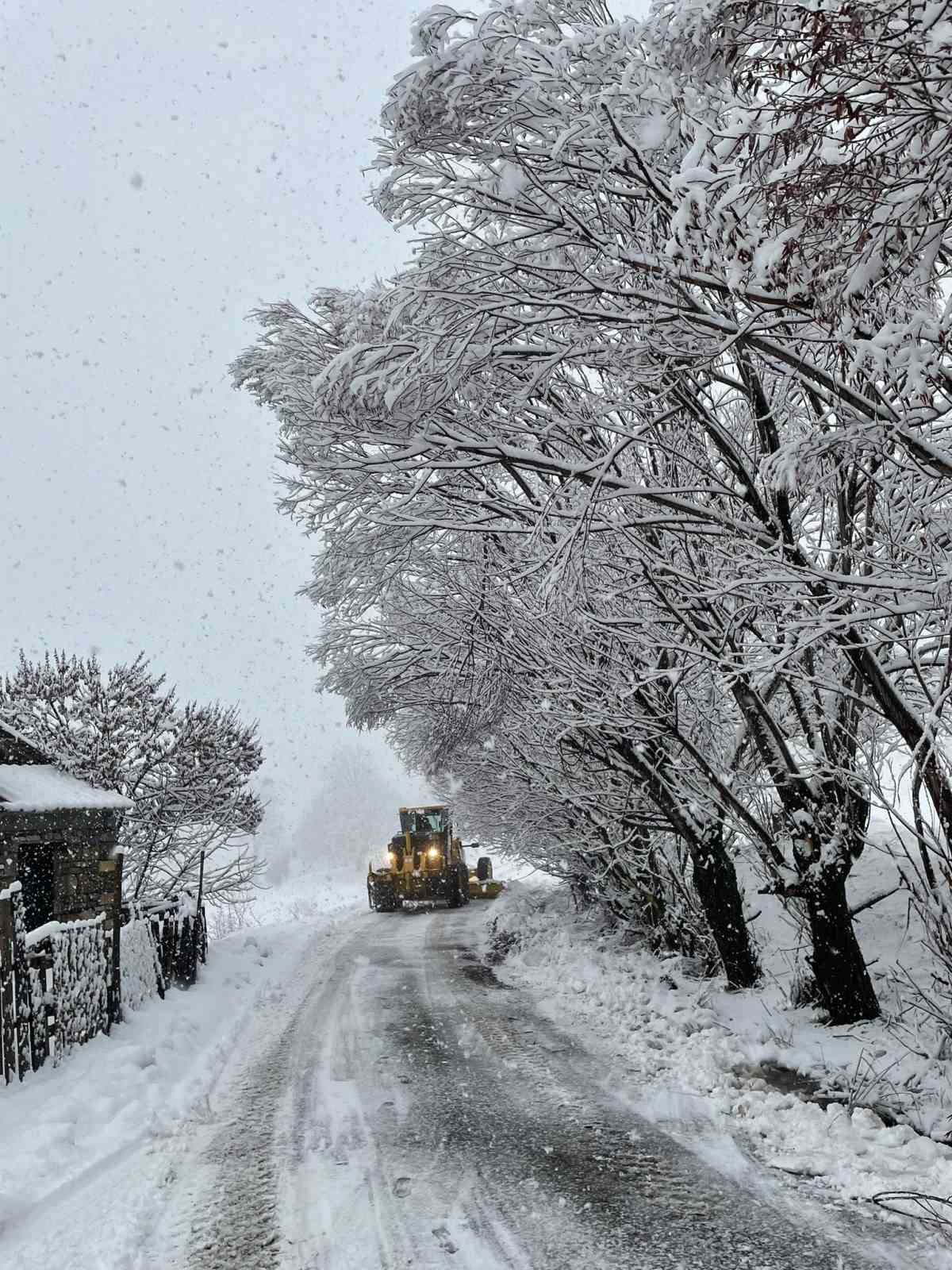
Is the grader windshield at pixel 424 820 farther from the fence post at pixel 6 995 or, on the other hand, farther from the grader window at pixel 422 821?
the fence post at pixel 6 995

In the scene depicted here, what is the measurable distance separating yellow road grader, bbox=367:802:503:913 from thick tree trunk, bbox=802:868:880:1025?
65.2ft

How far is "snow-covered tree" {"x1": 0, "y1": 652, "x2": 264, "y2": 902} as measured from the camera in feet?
52.9

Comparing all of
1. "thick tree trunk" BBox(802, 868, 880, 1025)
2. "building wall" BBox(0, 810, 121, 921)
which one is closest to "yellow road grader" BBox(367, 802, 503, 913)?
"building wall" BBox(0, 810, 121, 921)

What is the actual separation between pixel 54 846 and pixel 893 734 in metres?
12.6

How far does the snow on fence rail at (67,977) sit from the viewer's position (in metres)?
6.89

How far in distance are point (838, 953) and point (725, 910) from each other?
1772 mm

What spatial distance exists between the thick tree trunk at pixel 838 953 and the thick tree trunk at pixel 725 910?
163 cm

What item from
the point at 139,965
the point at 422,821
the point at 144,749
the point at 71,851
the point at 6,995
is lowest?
the point at 139,965

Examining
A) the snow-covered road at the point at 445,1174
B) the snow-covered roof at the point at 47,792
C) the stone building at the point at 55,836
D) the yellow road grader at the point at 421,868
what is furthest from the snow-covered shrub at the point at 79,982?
the yellow road grader at the point at 421,868

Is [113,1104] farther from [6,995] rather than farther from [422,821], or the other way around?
[422,821]

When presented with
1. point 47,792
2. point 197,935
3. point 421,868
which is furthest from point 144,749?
point 421,868

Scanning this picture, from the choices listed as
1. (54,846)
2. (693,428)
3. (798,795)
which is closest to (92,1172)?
(798,795)

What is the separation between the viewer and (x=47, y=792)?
42.1 ft

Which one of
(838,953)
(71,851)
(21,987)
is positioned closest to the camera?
(21,987)
